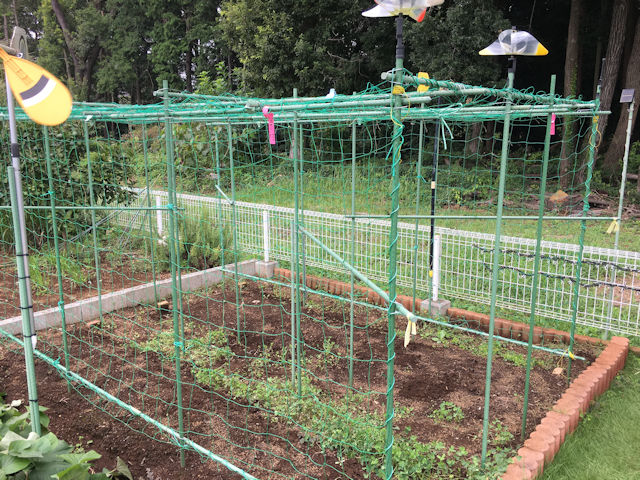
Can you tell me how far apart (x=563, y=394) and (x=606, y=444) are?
401 mm

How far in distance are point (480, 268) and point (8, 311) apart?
4.80m

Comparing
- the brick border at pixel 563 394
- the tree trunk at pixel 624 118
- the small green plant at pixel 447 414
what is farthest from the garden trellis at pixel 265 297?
the tree trunk at pixel 624 118

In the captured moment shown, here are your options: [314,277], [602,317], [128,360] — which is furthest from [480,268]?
[128,360]

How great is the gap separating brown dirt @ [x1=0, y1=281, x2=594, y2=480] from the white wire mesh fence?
0.68 metres

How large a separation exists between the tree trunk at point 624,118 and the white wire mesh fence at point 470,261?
6666mm

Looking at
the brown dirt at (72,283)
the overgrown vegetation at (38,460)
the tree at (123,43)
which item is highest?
the tree at (123,43)

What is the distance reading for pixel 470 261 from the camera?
14.6 feet

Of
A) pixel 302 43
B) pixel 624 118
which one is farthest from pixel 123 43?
pixel 624 118

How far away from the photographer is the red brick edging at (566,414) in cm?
249

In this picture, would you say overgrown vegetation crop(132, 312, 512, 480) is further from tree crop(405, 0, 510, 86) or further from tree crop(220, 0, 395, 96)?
tree crop(220, 0, 395, 96)

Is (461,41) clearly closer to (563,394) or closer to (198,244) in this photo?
(198,244)

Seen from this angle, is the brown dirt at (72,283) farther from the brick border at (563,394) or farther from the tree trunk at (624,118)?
the tree trunk at (624,118)

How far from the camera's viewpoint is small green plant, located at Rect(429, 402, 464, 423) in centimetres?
303

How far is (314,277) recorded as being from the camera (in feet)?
18.2
